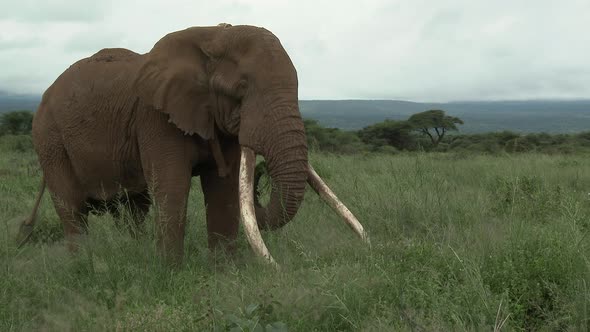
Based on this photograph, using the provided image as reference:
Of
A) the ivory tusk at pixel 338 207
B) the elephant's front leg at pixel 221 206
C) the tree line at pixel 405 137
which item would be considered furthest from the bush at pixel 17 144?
the ivory tusk at pixel 338 207

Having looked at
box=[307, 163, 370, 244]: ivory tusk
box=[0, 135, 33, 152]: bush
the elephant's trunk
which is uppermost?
the elephant's trunk

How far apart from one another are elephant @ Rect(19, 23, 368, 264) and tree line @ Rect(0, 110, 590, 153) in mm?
16305

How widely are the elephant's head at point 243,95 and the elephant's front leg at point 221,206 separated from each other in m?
0.63

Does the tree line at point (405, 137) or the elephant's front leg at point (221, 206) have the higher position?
the elephant's front leg at point (221, 206)

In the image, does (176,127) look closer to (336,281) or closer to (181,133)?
(181,133)

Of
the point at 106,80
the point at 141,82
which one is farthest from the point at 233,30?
the point at 106,80

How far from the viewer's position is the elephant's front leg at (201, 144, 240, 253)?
16.0 ft

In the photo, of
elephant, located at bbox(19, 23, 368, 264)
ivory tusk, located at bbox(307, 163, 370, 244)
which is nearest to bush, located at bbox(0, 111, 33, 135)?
elephant, located at bbox(19, 23, 368, 264)

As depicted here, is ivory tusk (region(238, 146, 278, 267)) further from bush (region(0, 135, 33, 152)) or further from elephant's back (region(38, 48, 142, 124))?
bush (region(0, 135, 33, 152))

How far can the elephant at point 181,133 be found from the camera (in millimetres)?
3963

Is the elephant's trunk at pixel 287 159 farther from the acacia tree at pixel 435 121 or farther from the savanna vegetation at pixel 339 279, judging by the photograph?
the acacia tree at pixel 435 121

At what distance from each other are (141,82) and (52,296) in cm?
158

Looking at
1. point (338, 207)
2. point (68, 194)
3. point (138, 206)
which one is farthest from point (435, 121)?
point (338, 207)

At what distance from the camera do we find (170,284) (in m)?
3.75
